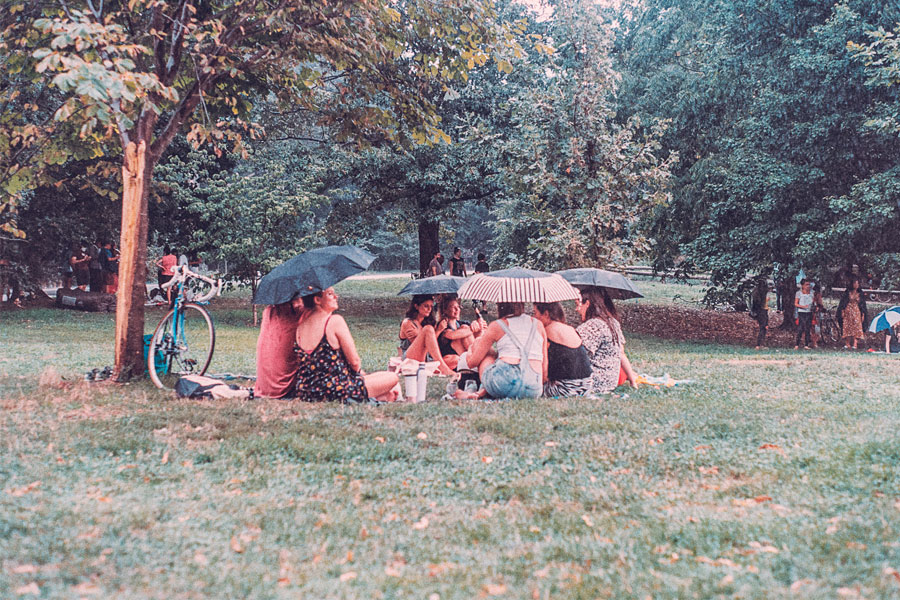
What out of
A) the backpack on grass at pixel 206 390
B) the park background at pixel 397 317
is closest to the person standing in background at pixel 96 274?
the park background at pixel 397 317

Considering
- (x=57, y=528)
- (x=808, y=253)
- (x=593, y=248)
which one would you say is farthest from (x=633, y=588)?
(x=808, y=253)

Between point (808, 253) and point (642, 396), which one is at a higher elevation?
point (808, 253)

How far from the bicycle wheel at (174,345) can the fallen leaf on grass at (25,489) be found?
3535mm

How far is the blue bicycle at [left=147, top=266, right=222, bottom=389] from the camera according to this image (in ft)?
27.5

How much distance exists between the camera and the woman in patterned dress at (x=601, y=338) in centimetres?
857

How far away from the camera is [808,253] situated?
15273 mm

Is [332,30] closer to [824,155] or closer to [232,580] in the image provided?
[232,580]

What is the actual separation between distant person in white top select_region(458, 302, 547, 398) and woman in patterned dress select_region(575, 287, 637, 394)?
92 cm

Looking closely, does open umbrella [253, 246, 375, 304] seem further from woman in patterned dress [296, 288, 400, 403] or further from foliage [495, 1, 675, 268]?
foliage [495, 1, 675, 268]

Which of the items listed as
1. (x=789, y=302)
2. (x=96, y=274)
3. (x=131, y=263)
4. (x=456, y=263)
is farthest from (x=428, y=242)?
(x=131, y=263)

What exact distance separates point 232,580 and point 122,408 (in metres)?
4.23

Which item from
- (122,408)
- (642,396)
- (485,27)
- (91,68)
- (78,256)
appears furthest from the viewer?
(78,256)

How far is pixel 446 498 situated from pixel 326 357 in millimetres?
3078

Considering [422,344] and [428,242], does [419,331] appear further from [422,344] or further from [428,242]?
[428,242]
